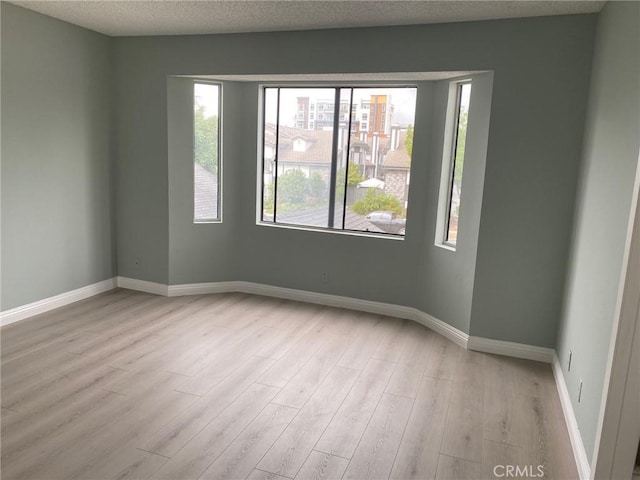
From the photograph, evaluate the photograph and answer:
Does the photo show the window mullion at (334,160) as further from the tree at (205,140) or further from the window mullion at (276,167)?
the tree at (205,140)

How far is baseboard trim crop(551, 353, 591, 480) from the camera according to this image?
2434 millimetres

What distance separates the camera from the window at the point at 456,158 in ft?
13.6

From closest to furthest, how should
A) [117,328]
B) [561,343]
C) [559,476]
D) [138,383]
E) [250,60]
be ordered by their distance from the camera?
[559,476] → [138,383] → [561,343] → [117,328] → [250,60]

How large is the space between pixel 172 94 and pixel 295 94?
122 centimetres

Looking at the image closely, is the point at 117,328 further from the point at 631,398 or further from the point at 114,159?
the point at 631,398

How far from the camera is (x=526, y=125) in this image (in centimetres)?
364

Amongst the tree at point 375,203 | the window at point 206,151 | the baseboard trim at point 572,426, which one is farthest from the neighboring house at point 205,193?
the baseboard trim at point 572,426

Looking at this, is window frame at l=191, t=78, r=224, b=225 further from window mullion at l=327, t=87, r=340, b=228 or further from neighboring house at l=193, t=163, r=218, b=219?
window mullion at l=327, t=87, r=340, b=228

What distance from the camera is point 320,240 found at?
4969 millimetres

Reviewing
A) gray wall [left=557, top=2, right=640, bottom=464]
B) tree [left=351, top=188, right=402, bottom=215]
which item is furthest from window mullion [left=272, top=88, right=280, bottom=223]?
gray wall [left=557, top=2, right=640, bottom=464]

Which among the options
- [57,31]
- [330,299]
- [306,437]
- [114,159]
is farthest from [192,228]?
[306,437]

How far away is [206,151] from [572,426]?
3990 millimetres

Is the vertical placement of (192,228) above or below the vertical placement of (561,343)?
above

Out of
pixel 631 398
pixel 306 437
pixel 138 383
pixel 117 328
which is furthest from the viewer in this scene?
pixel 117 328
